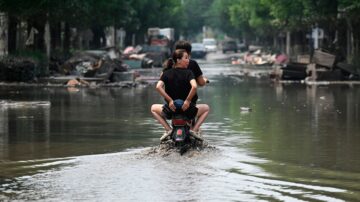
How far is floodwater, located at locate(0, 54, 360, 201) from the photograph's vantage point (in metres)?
10.2

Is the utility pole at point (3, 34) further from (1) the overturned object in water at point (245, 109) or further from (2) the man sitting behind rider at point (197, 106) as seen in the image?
(2) the man sitting behind rider at point (197, 106)

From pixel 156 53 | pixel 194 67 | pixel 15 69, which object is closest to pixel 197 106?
pixel 194 67

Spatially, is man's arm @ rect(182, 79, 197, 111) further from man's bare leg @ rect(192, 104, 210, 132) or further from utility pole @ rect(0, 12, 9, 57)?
utility pole @ rect(0, 12, 9, 57)

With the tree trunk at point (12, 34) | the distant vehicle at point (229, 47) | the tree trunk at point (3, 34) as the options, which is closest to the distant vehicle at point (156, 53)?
the tree trunk at point (12, 34)

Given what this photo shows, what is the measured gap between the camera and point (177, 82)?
43.4 ft

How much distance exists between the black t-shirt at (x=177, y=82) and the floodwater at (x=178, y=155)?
3.16 feet

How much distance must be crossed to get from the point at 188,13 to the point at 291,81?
445ft

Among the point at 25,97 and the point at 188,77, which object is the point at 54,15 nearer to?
the point at 25,97

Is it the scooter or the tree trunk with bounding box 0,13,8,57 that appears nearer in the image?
the scooter

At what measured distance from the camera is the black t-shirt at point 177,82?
13219mm

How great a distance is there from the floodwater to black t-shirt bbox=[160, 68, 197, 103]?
96 centimetres

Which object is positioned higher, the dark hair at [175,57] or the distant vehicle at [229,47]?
the dark hair at [175,57]

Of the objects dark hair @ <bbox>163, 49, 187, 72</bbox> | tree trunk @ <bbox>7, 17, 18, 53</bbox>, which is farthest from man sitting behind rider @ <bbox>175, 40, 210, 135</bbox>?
tree trunk @ <bbox>7, 17, 18, 53</bbox>

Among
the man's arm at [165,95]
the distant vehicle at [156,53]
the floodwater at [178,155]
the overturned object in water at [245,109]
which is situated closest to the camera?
the floodwater at [178,155]
